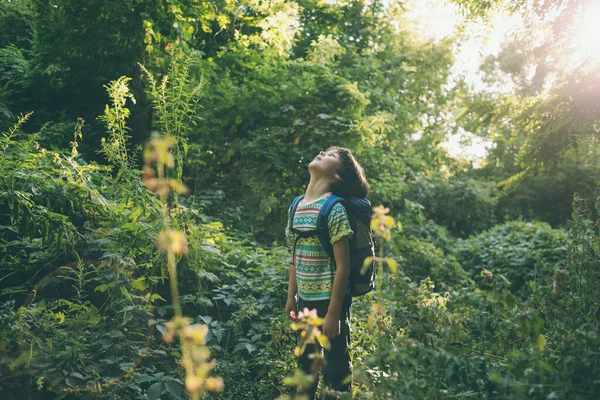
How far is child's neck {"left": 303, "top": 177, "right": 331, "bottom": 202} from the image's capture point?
3113 millimetres

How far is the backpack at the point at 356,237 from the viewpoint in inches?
115

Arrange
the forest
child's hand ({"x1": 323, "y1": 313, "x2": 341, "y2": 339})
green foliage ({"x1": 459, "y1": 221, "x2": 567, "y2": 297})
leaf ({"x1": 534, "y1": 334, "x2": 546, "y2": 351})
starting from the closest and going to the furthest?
1. leaf ({"x1": 534, "y1": 334, "x2": 546, "y2": 351})
2. the forest
3. child's hand ({"x1": 323, "y1": 313, "x2": 341, "y2": 339})
4. green foliage ({"x1": 459, "y1": 221, "x2": 567, "y2": 297})

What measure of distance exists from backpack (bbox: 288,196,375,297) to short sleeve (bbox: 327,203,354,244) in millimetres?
29

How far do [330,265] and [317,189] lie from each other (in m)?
0.49

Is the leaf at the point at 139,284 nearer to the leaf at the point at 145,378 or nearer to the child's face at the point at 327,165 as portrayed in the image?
the leaf at the point at 145,378

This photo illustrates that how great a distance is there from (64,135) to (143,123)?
1.02m

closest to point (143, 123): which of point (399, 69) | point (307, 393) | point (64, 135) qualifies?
point (64, 135)

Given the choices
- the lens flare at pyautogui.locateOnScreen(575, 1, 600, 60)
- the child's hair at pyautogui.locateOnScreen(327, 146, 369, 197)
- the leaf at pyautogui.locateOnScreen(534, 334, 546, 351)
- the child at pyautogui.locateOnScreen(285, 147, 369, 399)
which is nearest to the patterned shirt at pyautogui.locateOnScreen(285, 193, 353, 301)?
the child at pyautogui.locateOnScreen(285, 147, 369, 399)

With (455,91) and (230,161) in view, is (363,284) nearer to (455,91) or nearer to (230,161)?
(230,161)

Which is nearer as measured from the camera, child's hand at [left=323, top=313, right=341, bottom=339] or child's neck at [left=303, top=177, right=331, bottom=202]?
child's hand at [left=323, top=313, right=341, bottom=339]

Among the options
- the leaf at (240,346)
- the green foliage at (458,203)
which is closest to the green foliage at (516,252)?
the green foliage at (458,203)

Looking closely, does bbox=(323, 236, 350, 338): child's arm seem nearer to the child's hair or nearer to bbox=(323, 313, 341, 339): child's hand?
bbox=(323, 313, 341, 339): child's hand

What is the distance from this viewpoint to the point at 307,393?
290 centimetres

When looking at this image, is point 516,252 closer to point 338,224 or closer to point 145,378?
point 338,224
